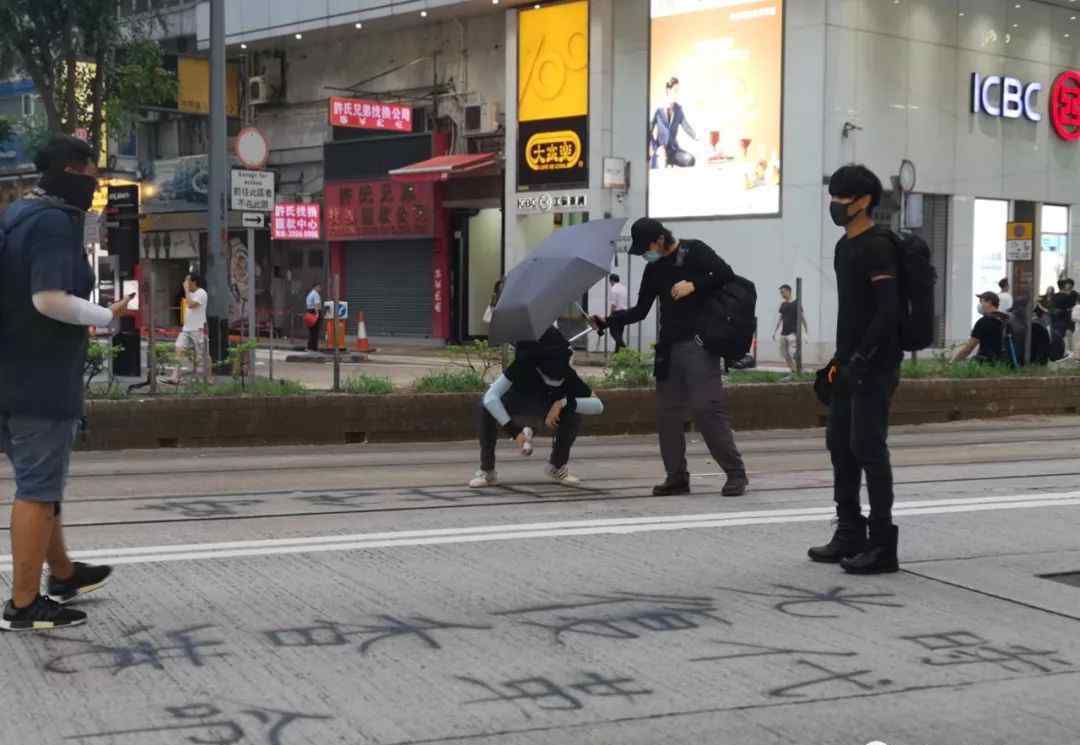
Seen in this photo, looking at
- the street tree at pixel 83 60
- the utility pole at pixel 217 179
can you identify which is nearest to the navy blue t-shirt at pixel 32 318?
the utility pole at pixel 217 179

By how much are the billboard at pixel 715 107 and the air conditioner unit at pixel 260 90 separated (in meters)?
14.5

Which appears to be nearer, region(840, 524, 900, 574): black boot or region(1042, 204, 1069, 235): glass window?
region(840, 524, 900, 574): black boot

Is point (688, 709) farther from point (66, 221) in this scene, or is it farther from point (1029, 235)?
point (1029, 235)

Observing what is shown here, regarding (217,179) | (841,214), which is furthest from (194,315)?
(841,214)

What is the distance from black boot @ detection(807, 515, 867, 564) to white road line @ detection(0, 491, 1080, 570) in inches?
44.7

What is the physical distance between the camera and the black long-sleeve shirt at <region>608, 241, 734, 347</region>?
9.18 meters

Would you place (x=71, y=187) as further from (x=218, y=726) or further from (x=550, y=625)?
(x=550, y=625)

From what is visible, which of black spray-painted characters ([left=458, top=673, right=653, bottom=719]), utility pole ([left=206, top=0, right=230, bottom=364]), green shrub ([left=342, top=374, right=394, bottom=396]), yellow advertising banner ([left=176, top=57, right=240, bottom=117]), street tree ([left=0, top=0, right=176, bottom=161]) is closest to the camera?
black spray-painted characters ([left=458, top=673, right=653, bottom=719])

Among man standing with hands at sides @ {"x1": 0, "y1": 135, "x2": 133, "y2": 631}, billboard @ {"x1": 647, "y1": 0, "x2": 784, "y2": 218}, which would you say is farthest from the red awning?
man standing with hands at sides @ {"x1": 0, "y1": 135, "x2": 133, "y2": 631}

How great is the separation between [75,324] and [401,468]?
6.39 m

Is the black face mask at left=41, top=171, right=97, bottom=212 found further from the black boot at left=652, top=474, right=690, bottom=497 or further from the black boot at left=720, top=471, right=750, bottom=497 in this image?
the black boot at left=720, top=471, right=750, bottom=497

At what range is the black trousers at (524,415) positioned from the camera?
988 centimetres

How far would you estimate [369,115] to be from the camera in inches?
1411

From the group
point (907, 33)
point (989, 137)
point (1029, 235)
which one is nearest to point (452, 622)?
point (1029, 235)
